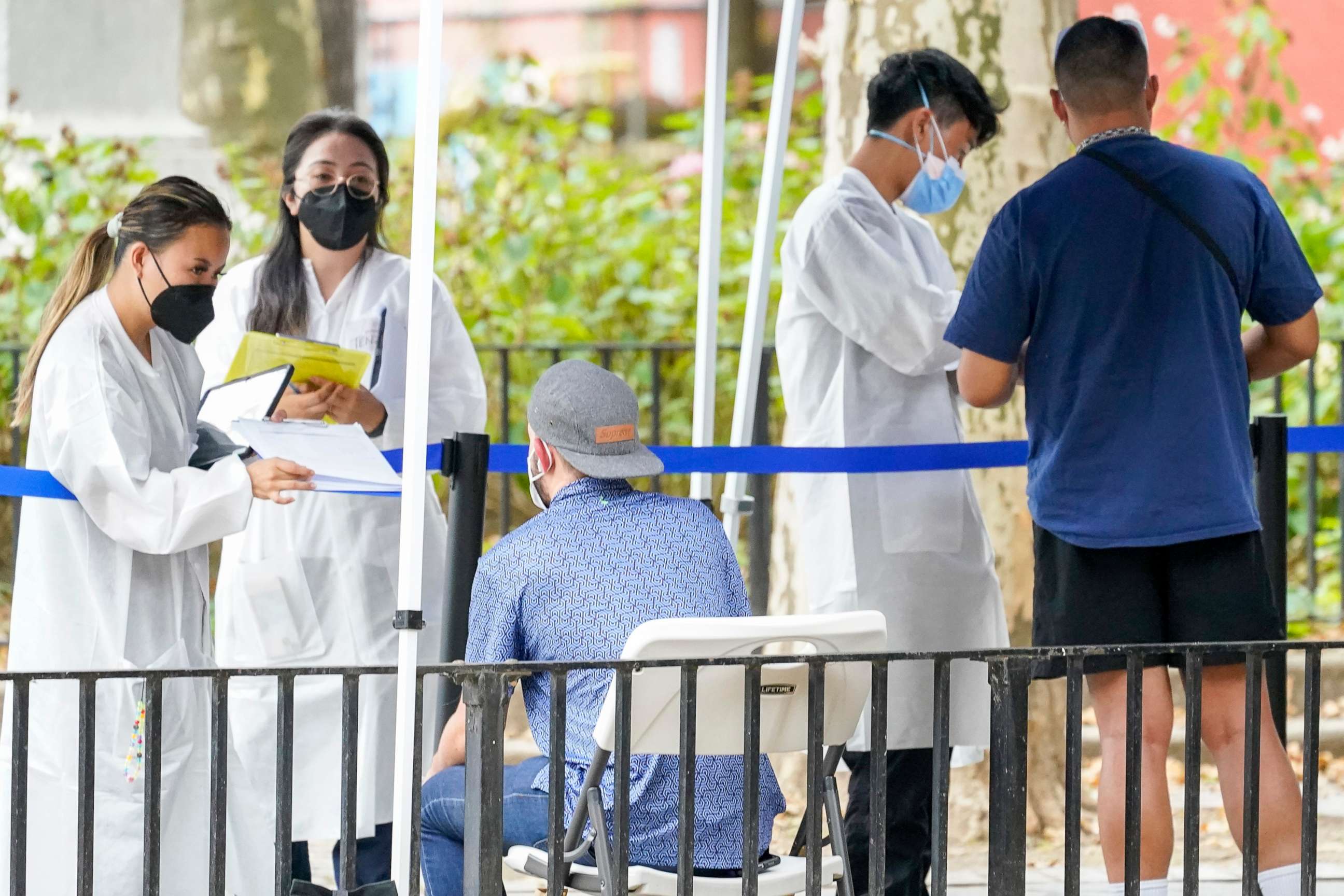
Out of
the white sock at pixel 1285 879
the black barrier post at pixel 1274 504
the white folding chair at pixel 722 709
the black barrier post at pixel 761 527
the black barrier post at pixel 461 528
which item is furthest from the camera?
the black barrier post at pixel 761 527

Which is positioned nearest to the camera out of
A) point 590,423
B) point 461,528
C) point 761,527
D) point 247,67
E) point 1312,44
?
Answer: point 590,423

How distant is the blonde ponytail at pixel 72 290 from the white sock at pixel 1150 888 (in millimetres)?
2267

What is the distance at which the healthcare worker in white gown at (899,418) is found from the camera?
426 cm

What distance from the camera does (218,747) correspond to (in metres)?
2.85

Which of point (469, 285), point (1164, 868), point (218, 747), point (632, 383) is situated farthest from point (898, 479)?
point (469, 285)

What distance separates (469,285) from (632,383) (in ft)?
3.02

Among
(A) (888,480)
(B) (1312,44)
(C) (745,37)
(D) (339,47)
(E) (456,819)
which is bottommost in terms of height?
(E) (456,819)

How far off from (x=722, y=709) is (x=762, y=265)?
2110mm

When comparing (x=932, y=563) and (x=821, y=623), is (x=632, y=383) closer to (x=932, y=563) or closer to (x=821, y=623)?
(x=932, y=563)

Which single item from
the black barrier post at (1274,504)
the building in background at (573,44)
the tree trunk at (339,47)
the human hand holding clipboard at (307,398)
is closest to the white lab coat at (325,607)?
the human hand holding clipboard at (307,398)

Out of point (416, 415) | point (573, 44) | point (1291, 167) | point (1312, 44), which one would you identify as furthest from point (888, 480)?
point (573, 44)

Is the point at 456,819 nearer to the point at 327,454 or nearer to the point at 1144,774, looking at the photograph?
the point at 327,454

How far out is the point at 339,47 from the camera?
11383 mm

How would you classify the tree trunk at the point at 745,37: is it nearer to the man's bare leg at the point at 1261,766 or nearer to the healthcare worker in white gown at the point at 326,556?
the healthcare worker in white gown at the point at 326,556
